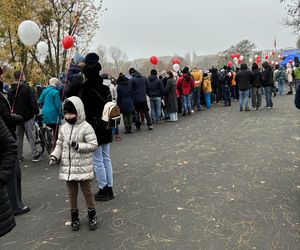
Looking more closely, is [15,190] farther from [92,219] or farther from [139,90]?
[139,90]

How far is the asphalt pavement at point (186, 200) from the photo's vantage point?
364cm

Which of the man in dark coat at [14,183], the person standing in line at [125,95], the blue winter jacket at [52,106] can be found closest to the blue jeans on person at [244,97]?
the person standing in line at [125,95]

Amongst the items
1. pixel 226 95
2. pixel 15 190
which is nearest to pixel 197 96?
pixel 226 95

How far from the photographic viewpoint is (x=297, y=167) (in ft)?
18.7

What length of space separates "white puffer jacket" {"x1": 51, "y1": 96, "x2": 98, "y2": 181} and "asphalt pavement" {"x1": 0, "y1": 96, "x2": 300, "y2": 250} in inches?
28.7

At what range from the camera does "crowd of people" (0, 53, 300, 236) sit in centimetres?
390

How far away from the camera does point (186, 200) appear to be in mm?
4637

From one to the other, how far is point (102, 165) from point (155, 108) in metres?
7.30

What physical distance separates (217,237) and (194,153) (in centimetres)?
363

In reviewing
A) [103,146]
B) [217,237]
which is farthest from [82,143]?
[217,237]

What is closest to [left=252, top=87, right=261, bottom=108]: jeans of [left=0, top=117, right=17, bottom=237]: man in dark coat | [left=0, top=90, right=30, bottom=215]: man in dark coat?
[left=0, top=90, right=30, bottom=215]: man in dark coat

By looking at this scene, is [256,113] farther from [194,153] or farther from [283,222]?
[283,222]

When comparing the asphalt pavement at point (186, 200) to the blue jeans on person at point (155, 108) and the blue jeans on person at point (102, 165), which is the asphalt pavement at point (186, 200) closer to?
the blue jeans on person at point (102, 165)

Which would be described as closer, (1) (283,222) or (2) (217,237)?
(2) (217,237)
